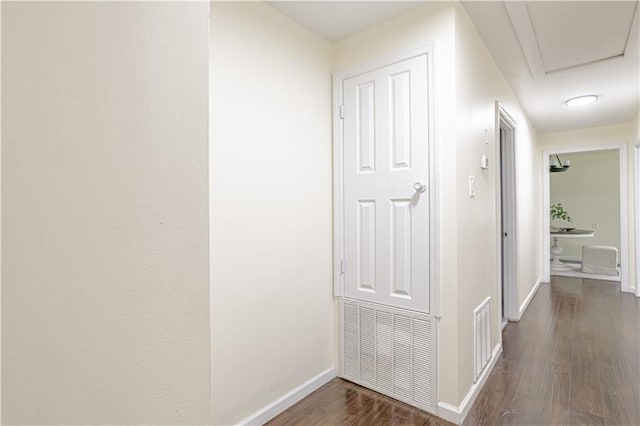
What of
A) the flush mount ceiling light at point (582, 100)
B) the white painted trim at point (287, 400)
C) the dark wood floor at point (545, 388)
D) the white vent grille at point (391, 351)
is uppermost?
the flush mount ceiling light at point (582, 100)

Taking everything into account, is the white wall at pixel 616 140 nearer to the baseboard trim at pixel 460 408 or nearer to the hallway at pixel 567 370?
the hallway at pixel 567 370

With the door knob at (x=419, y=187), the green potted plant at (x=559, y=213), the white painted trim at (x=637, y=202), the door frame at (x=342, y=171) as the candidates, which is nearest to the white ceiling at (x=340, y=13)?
the door frame at (x=342, y=171)

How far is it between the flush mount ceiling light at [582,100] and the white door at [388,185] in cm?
278

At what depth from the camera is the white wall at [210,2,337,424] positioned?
1.71 metres

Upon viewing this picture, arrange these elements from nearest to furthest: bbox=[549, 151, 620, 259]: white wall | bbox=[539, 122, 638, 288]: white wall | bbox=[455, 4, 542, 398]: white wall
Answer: bbox=[455, 4, 542, 398]: white wall
bbox=[539, 122, 638, 288]: white wall
bbox=[549, 151, 620, 259]: white wall

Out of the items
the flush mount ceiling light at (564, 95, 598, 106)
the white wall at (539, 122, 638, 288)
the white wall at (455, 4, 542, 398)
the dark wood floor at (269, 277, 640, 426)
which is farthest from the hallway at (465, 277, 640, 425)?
the flush mount ceiling light at (564, 95, 598, 106)

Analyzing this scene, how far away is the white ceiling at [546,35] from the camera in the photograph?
6.55 feet

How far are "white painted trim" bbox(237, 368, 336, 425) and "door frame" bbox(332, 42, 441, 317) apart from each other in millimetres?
576

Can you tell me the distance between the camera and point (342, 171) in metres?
2.38

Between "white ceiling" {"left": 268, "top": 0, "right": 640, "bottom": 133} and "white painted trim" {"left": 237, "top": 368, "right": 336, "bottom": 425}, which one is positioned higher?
"white ceiling" {"left": 268, "top": 0, "right": 640, "bottom": 133}

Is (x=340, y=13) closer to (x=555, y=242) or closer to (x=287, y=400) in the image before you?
(x=287, y=400)

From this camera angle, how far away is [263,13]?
6.33ft

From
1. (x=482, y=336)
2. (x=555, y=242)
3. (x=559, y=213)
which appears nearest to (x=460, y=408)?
(x=482, y=336)

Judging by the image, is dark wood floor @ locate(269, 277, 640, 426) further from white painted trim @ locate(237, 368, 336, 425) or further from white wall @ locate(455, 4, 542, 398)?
white wall @ locate(455, 4, 542, 398)
